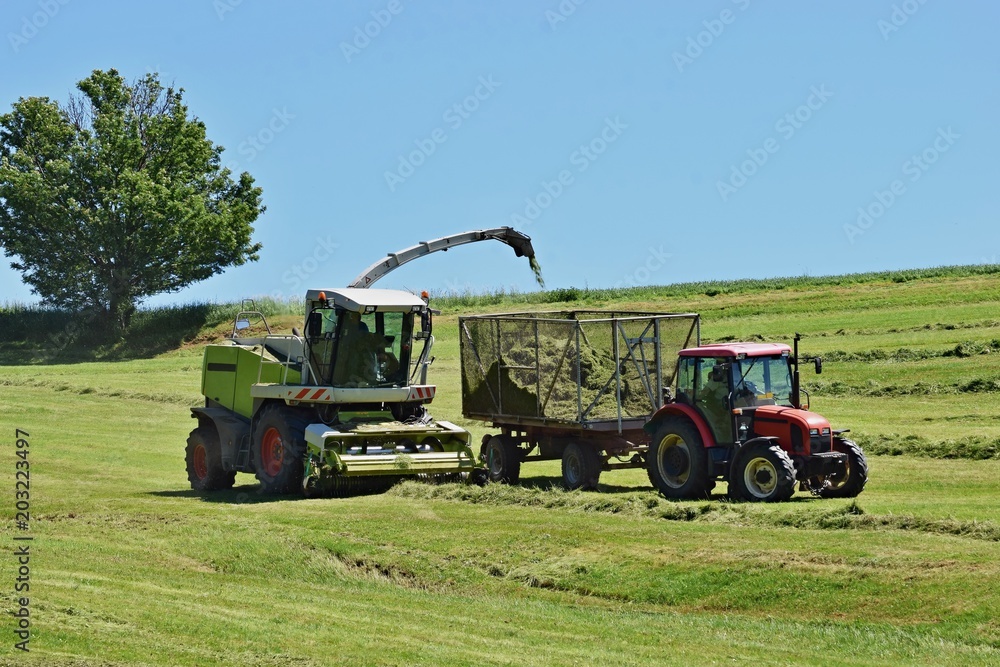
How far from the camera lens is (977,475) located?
18.4 m

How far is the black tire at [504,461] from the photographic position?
20938mm

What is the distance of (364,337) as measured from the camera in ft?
64.6

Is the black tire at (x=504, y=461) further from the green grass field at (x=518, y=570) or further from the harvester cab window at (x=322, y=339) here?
the harvester cab window at (x=322, y=339)

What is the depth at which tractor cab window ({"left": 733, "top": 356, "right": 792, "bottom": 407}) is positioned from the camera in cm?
1738

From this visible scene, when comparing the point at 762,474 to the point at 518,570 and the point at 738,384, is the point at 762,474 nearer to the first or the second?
the point at 738,384

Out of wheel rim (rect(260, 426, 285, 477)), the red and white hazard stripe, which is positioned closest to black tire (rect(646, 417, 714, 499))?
the red and white hazard stripe

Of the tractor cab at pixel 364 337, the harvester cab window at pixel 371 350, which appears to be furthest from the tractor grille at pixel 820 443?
the harvester cab window at pixel 371 350

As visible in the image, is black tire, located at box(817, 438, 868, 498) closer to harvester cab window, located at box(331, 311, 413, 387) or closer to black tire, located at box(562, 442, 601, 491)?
black tire, located at box(562, 442, 601, 491)

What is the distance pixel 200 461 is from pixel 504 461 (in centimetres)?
500

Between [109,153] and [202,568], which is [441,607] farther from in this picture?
[109,153]

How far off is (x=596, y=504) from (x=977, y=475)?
5628 millimetres

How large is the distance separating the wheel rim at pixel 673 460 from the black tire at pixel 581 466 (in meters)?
1.49

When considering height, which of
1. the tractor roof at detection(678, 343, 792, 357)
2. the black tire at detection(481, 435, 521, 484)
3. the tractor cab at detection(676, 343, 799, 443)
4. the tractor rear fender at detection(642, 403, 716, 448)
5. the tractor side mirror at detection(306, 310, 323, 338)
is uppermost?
the tractor side mirror at detection(306, 310, 323, 338)

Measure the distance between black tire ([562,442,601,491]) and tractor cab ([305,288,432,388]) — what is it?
2669 mm
